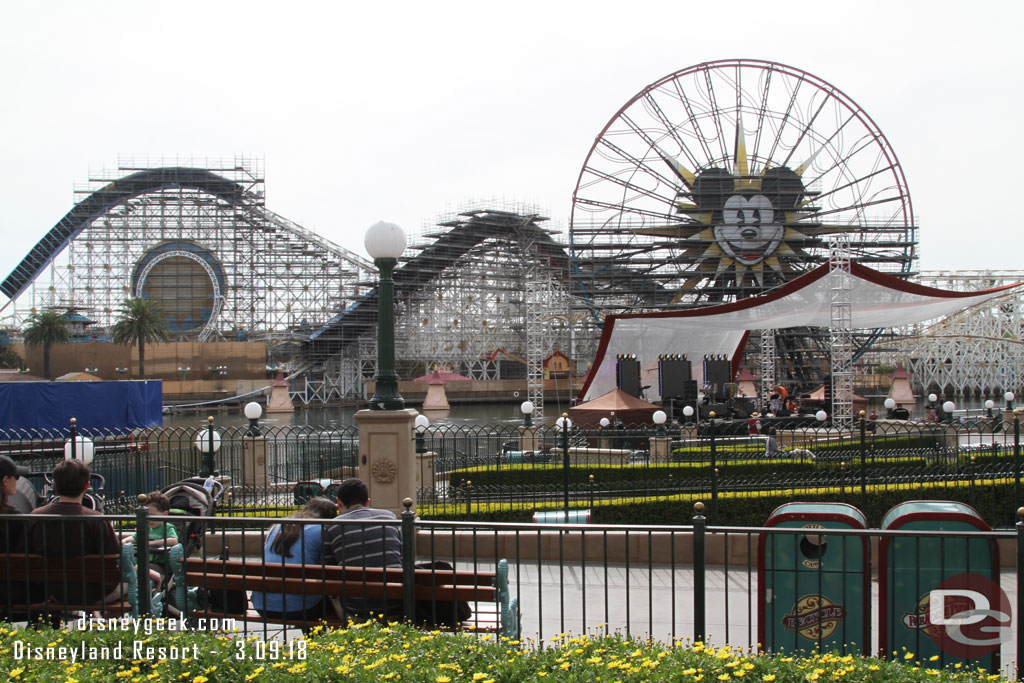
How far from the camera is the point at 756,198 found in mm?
44750

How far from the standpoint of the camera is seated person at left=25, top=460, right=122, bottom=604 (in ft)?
17.3

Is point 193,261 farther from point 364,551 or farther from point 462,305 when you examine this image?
point 364,551

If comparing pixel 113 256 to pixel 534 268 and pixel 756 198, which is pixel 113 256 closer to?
pixel 534 268

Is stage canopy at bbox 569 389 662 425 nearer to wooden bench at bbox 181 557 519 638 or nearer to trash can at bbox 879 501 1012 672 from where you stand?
trash can at bbox 879 501 1012 672

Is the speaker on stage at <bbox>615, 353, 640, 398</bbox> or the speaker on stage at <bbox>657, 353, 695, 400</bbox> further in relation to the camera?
the speaker on stage at <bbox>657, 353, 695, 400</bbox>

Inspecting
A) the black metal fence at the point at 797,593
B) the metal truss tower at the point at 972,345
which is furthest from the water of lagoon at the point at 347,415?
the black metal fence at the point at 797,593

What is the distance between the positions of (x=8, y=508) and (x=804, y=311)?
2320 centimetres

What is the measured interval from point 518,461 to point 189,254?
43315 mm

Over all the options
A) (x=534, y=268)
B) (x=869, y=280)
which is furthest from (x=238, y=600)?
(x=534, y=268)

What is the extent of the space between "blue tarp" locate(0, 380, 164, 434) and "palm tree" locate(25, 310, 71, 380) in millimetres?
28943

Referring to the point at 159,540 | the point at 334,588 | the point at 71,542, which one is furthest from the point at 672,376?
the point at 71,542

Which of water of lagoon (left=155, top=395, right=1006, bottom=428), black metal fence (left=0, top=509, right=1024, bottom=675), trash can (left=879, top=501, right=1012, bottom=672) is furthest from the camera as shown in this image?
water of lagoon (left=155, top=395, right=1006, bottom=428)

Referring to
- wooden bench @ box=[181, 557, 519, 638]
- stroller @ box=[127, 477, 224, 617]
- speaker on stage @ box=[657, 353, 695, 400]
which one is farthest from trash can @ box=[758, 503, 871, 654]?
speaker on stage @ box=[657, 353, 695, 400]

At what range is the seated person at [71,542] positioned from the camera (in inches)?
208
